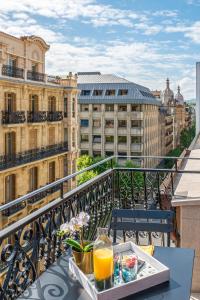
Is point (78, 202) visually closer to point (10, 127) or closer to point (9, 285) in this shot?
point (9, 285)

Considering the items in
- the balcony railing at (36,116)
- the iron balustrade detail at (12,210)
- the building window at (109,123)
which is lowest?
the iron balustrade detail at (12,210)

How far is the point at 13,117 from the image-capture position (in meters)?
22.8

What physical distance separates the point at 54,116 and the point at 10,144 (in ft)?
17.6

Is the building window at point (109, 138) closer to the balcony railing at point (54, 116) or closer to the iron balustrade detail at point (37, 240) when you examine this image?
the balcony railing at point (54, 116)

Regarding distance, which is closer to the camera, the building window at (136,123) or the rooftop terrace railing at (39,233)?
the rooftop terrace railing at (39,233)

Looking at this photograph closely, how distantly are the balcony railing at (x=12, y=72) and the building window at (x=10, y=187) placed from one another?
20.4ft

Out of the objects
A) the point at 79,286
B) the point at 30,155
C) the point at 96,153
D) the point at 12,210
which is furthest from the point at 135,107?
the point at 79,286

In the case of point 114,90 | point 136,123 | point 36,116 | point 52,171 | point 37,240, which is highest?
point 114,90

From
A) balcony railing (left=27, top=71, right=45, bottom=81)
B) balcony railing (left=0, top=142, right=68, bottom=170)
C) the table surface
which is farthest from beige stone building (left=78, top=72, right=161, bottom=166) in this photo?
the table surface

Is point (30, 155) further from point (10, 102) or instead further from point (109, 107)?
point (109, 107)

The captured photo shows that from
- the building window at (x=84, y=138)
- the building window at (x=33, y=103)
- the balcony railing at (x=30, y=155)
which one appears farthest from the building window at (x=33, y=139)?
the building window at (x=84, y=138)

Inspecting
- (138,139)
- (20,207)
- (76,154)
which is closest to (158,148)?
(138,139)

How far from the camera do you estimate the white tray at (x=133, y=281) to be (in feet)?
8.11

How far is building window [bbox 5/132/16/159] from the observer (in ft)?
75.9
